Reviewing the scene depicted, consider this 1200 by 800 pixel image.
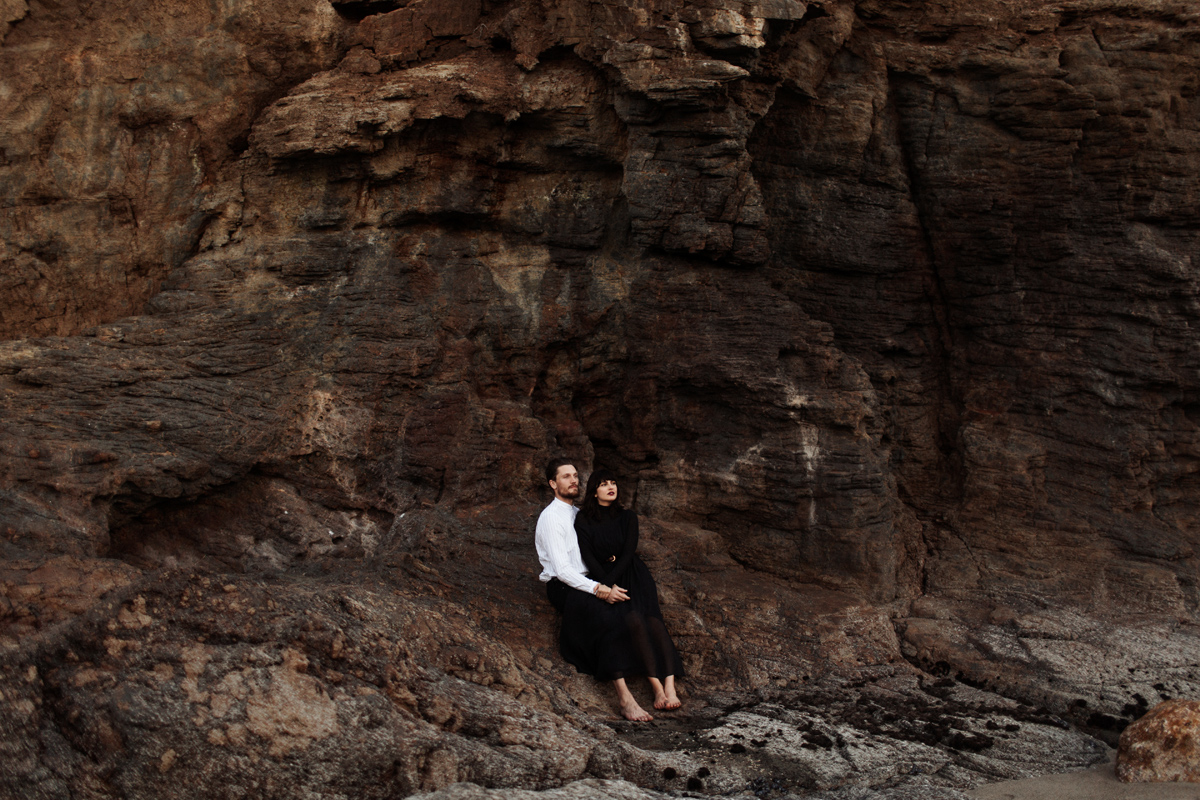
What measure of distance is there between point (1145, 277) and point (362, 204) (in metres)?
8.18

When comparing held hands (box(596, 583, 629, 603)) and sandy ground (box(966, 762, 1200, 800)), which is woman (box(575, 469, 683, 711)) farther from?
sandy ground (box(966, 762, 1200, 800))

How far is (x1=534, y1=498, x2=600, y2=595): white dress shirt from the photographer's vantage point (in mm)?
7102

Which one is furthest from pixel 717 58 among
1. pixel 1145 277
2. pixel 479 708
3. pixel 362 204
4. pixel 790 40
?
pixel 479 708

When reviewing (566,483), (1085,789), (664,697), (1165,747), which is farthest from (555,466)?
(1165,747)

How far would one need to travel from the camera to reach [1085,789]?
607 centimetres

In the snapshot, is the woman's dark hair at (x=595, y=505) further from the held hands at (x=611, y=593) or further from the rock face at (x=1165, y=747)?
the rock face at (x=1165, y=747)

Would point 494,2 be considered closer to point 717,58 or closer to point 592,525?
point 717,58

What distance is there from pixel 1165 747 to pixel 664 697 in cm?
326

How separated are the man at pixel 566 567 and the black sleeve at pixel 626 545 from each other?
250mm

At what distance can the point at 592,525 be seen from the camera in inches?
295

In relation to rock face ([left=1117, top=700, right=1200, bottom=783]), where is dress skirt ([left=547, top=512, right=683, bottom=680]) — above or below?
below

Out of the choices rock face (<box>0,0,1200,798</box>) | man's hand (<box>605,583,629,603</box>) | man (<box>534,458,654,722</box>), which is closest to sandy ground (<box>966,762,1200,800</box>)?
rock face (<box>0,0,1200,798</box>)

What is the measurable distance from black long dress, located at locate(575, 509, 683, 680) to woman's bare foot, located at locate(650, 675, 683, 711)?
0.26ft

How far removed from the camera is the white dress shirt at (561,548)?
23.3ft
